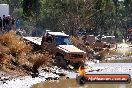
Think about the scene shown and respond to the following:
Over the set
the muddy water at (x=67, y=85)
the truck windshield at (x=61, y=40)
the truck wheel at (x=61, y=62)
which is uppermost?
the truck windshield at (x=61, y=40)

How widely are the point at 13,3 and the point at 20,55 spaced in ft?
356

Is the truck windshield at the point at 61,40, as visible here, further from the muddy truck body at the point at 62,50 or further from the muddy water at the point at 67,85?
the muddy water at the point at 67,85

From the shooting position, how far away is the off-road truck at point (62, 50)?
95.5 ft

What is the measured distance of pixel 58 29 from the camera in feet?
258

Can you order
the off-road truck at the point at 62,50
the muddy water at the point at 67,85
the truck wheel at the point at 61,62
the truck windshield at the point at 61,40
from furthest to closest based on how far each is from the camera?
1. the truck windshield at the point at 61,40
2. the truck wheel at the point at 61,62
3. the off-road truck at the point at 62,50
4. the muddy water at the point at 67,85

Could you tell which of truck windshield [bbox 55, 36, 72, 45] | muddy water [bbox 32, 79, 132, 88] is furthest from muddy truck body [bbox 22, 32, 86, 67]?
muddy water [bbox 32, 79, 132, 88]

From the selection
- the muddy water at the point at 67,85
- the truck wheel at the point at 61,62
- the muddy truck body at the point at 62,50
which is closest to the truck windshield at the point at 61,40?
the muddy truck body at the point at 62,50

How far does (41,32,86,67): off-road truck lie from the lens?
95.5 feet

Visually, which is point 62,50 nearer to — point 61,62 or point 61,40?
point 61,62

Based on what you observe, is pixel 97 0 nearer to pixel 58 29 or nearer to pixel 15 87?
pixel 58 29

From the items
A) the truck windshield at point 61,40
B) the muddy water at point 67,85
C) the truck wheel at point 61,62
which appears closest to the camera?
the muddy water at point 67,85

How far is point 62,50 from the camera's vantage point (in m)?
29.0

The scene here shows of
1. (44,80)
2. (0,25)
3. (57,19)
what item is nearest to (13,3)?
(57,19)

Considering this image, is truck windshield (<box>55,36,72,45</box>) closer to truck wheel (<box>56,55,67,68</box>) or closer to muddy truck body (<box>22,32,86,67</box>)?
muddy truck body (<box>22,32,86,67</box>)
